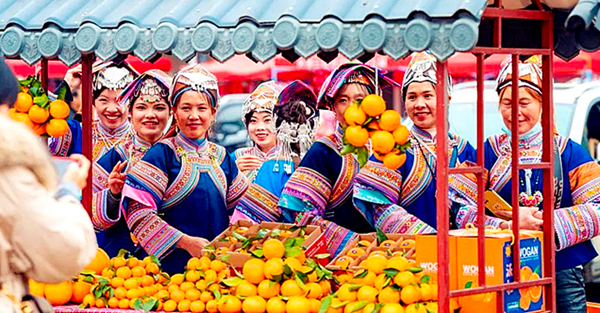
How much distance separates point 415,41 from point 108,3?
1774 millimetres

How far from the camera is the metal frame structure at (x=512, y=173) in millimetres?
5000

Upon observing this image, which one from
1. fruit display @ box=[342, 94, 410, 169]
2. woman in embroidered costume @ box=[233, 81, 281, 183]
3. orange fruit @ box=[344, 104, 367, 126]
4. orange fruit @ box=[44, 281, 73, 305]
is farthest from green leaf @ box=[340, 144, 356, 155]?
woman in embroidered costume @ box=[233, 81, 281, 183]

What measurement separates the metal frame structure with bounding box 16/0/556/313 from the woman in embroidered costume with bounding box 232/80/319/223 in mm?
1206

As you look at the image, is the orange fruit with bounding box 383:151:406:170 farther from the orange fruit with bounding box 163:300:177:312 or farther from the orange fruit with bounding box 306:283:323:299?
the orange fruit with bounding box 163:300:177:312

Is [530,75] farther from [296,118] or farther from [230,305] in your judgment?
[230,305]

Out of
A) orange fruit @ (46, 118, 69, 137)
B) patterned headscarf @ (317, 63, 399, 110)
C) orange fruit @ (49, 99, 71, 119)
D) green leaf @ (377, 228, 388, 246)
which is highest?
patterned headscarf @ (317, 63, 399, 110)

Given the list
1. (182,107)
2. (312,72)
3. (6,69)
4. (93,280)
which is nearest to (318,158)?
(182,107)

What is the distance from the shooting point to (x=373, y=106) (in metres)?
5.28

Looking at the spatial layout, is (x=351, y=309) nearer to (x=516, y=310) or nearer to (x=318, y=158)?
(x=516, y=310)

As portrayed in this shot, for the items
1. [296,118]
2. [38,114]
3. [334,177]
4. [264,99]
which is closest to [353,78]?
[334,177]

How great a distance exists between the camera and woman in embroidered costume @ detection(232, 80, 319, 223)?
6879 mm

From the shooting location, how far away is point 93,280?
5957 millimetres

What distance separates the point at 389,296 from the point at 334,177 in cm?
126

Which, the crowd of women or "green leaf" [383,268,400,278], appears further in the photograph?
the crowd of women
